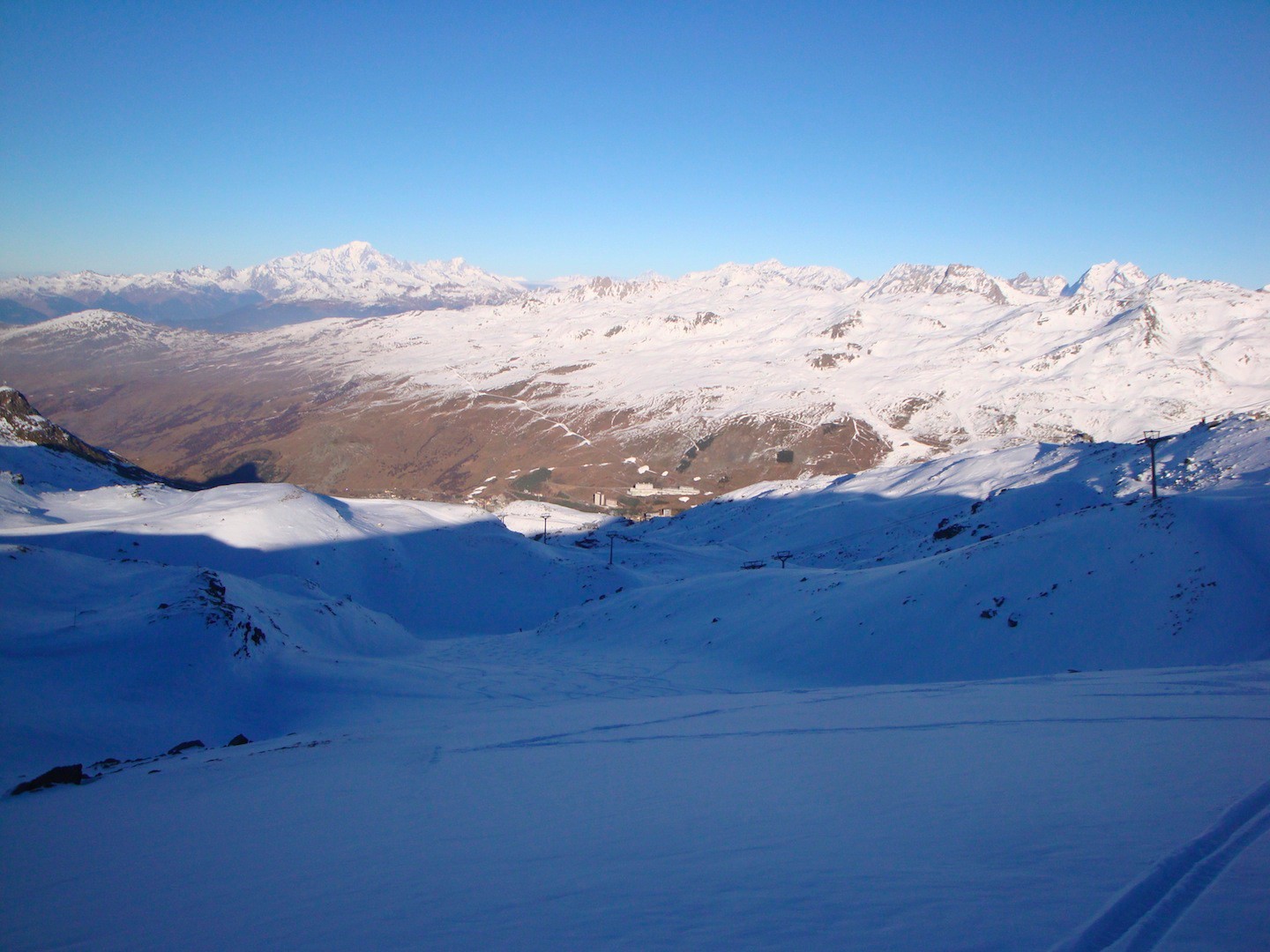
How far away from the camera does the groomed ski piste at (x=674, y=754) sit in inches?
178

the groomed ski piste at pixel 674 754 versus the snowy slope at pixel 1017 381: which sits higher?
the snowy slope at pixel 1017 381

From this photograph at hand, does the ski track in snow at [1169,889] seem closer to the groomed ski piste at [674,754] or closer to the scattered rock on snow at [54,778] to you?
the groomed ski piste at [674,754]

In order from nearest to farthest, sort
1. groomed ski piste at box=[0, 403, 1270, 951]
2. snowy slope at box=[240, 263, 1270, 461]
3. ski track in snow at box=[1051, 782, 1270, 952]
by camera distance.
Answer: ski track in snow at box=[1051, 782, 1270, 952] → groomed ski piste at box=[0, 403, 1270, 951] → snowy slope at box=[240, 263, 1270, 461]

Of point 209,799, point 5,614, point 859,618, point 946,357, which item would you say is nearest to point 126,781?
point 209,799

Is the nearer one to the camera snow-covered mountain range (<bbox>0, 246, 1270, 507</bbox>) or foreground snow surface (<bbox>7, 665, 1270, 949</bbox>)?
foreground snow surface (<bbox>7, 665, 1270, 949</bbox>)

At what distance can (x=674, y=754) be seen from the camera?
9.48 m

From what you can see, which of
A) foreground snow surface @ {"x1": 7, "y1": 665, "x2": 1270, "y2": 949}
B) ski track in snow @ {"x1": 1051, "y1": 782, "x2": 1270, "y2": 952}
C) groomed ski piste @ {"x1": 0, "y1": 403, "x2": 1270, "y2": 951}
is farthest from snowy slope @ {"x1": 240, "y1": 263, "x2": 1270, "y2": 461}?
ski track in snow @ {"x1": 1051, "y1": 782, "x2": 1270, "y2": 952}

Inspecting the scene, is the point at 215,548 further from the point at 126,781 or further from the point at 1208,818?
the point at 1208,818

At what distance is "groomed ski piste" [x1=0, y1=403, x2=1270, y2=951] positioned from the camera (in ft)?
14.8

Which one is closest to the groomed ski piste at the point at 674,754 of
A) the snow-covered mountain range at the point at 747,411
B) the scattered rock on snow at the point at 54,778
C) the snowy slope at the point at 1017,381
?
the scattered rock on snow at the point at 54,778

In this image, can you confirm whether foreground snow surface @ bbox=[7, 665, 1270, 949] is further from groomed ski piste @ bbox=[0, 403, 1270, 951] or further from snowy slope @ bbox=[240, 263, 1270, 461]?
snowy slope @ bbox=[240, 263, 1270, 461]

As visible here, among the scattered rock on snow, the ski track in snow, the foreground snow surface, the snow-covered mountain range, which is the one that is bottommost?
the scattered rock on snow

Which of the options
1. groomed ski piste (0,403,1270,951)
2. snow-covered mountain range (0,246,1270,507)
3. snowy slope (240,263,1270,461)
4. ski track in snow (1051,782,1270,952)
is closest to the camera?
ski track in snow (1051,782,1270,952)

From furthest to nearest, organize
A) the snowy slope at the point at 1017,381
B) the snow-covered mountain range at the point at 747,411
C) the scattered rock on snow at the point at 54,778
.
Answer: the snowy slope at the point at 1017,381, the snow-covered mountain range at the point at 747,411, the scattered rock on snow at the point at 54,778
